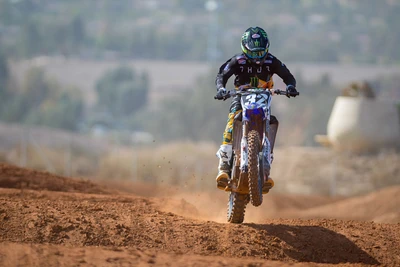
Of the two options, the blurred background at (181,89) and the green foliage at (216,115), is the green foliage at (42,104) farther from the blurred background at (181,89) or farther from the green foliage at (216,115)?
the green foliage at (216,115)

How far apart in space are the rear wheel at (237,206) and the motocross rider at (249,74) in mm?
253

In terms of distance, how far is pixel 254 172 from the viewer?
37.5ft

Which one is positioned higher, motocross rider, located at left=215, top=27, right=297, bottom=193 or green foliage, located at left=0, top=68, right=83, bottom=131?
green foliage, located at left=0, top=68, right=83, bottom=131

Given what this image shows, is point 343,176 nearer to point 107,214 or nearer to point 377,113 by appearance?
point 377,113

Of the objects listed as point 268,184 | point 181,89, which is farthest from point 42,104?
point 268,184

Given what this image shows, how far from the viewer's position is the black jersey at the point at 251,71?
40.9ft

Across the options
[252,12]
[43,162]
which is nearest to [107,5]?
Answer: [252,12]

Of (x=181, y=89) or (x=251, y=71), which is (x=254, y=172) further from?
(x=181, y=89)

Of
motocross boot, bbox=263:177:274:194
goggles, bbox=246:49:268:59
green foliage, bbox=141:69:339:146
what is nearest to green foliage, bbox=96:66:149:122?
green foliage, bbox=141:69:339:146

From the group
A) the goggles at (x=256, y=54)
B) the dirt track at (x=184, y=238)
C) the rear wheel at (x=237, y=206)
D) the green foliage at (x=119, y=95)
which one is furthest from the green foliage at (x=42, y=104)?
the dirt track at (x=184, y=238)

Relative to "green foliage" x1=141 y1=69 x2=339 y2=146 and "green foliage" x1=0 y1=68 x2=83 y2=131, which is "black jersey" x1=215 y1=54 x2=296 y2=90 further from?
"green foliage" x1=0 y1=68 x2=83 y2=131

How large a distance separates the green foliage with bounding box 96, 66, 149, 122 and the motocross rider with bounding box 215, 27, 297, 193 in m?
74.6

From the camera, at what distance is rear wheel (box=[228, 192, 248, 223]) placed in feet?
40.0

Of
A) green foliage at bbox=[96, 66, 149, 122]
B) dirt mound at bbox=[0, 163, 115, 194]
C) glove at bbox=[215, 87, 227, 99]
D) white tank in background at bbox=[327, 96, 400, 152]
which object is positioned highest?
green foliage at bbox=[96, 66, 149, 122]
